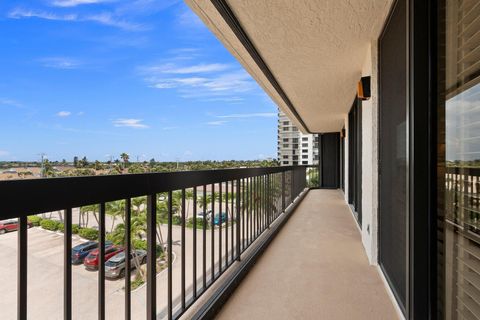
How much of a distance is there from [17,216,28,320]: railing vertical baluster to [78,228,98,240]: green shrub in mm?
197

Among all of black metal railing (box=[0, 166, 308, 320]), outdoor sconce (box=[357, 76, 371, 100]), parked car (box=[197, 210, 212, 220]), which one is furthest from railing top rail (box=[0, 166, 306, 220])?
outdoor sconce (box=[357, 76, 371, 100])

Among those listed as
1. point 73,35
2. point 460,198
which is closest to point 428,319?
point 460,198

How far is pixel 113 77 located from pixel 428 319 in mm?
62859

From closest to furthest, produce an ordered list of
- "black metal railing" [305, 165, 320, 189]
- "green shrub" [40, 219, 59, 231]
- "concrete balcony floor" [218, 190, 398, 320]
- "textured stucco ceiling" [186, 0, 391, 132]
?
"green shrub" [40, 219, 59, 231] → "concrete balcony floor" [218, 190, 398, 320] → "textured stucco ceiling" [186, 0, 391, 132] → "black metal railing" [305, 165, 320, 189]

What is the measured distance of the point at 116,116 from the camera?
Answer: 58.8 m

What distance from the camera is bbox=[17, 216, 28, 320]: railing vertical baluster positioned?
0.65 m

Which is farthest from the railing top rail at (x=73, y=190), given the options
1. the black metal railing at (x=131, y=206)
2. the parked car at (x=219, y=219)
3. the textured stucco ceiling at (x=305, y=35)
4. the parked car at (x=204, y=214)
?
the textured stucco ceiling at (x=305, y=35)

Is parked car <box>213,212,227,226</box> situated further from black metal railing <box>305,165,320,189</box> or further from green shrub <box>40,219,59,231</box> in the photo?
black metal railing <box>305,165,320,189</box>

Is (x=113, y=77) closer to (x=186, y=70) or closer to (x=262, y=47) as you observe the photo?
(x=186, y=70)

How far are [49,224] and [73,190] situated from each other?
0.12 m

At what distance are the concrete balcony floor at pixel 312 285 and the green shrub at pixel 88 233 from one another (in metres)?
1.03

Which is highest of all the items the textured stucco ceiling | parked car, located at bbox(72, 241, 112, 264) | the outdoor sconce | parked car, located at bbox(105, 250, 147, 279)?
the textured stucco ceiling

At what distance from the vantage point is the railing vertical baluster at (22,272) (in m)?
0.65

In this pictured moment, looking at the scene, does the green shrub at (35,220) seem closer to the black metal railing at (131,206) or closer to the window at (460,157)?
the black metal railing at (131,206)
